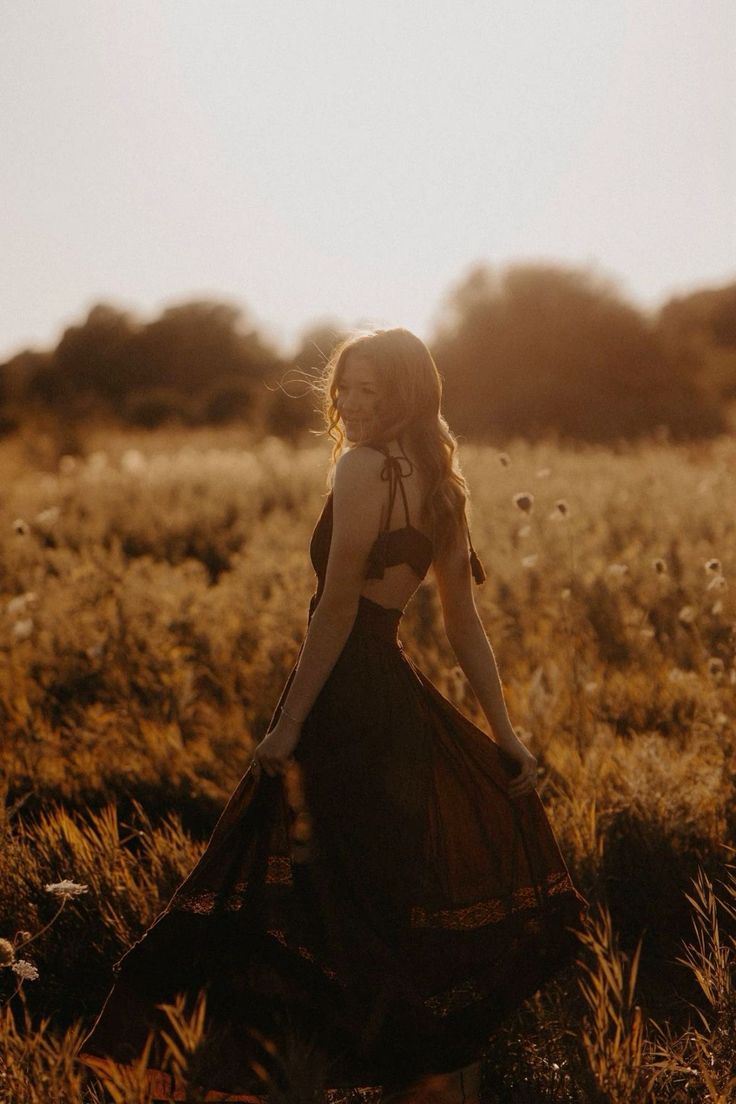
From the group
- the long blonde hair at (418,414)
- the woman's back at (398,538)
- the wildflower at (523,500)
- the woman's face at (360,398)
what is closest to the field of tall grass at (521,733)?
the wildflower at (523,500)

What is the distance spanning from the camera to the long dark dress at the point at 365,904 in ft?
7.07

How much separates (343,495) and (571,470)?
8.92 m

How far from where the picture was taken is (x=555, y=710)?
457 centimetres

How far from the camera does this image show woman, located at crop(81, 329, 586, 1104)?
7.11 ft

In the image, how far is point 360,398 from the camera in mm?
2332

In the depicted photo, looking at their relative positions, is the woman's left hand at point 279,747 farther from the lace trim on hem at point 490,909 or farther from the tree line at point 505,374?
the tree line at point 505,374

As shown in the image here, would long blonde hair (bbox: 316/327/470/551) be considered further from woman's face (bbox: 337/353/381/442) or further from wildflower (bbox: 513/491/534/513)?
wildflower (bbox: 513/491/534/513)

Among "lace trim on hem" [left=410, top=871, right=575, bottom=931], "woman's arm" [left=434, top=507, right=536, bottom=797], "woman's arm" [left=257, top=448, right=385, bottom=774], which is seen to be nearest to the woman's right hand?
"woman's arm" [left=434, top=507, right=536, bottom=797]

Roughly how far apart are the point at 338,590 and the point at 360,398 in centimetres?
45

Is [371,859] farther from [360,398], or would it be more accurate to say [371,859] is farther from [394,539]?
[360,398]

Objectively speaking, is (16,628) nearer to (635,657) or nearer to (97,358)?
(635,657)

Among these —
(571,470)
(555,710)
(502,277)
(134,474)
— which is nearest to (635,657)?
(555,710)

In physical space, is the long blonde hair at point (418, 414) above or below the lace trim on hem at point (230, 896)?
above

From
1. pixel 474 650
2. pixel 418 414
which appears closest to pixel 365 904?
pixel 474 650
